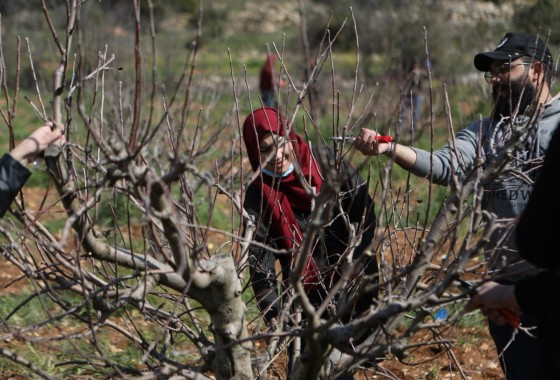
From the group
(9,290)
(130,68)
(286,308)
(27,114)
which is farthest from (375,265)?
(27,114)

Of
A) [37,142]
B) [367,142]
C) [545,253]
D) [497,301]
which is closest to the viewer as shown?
[545,253]

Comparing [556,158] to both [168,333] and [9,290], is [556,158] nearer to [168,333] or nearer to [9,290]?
[168,333]

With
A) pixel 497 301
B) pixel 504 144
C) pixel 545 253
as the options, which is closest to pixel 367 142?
pixel 504 144

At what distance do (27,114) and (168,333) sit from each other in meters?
11.5

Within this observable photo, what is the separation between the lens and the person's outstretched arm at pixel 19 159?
2.12m

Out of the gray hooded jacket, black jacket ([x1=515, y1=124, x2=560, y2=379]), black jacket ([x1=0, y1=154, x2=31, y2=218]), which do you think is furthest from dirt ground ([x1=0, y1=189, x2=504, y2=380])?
black jacket ([x1=515, y1=124, x2=560, y2=379])

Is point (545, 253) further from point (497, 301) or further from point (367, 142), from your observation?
point (367, 142)

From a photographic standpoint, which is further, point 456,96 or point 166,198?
point 456,96

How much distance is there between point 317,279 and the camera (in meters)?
3.21

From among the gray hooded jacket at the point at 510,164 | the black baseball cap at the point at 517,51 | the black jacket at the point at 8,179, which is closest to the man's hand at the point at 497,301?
the gray hooded jacket at the point at 510,164

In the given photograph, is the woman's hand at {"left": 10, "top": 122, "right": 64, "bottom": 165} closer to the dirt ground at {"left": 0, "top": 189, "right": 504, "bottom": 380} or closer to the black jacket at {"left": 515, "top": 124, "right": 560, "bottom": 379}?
the black jacket at {"left": 515, "top": 124, "right": 560, "bottom": 379}

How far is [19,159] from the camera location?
7.01 ft

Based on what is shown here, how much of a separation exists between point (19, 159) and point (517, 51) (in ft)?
5.92

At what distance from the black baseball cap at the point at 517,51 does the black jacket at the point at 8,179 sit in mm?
1709
